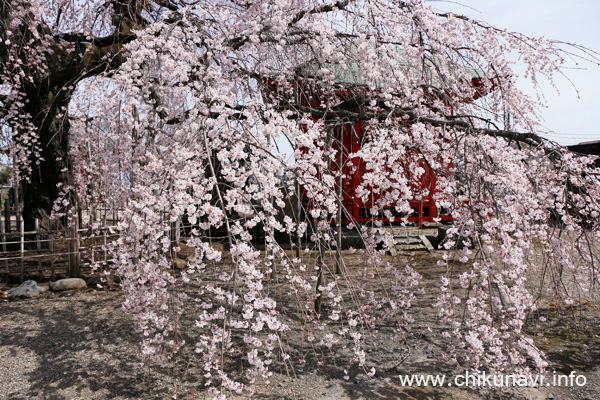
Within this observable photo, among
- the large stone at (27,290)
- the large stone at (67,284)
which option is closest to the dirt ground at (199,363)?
the large stone at (27,290)

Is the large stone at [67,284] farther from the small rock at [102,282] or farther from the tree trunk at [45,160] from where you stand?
the tree trunk at [45,160]

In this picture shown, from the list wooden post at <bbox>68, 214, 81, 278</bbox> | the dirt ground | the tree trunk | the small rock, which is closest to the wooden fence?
wooden post at <bbox>68, 214, 81, 278</bbox>

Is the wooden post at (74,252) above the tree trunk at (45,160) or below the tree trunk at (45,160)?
below

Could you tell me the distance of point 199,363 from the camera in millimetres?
3865

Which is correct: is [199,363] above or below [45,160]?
below

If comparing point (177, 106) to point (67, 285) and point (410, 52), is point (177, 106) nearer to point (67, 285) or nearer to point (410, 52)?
point (410, 52)

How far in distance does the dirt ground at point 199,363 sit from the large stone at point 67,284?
642 millimetres

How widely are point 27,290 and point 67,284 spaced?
1.73 feet

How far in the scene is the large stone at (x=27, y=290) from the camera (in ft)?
19.1

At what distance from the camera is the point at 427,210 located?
968 centimetres

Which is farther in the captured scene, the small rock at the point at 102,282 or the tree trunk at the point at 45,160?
the tree trunk at the point at 45,160

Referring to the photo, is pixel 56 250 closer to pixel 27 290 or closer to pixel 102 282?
pixel 27 290

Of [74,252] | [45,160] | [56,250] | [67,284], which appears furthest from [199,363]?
[45,160]

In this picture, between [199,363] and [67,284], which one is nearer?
[199,363]
